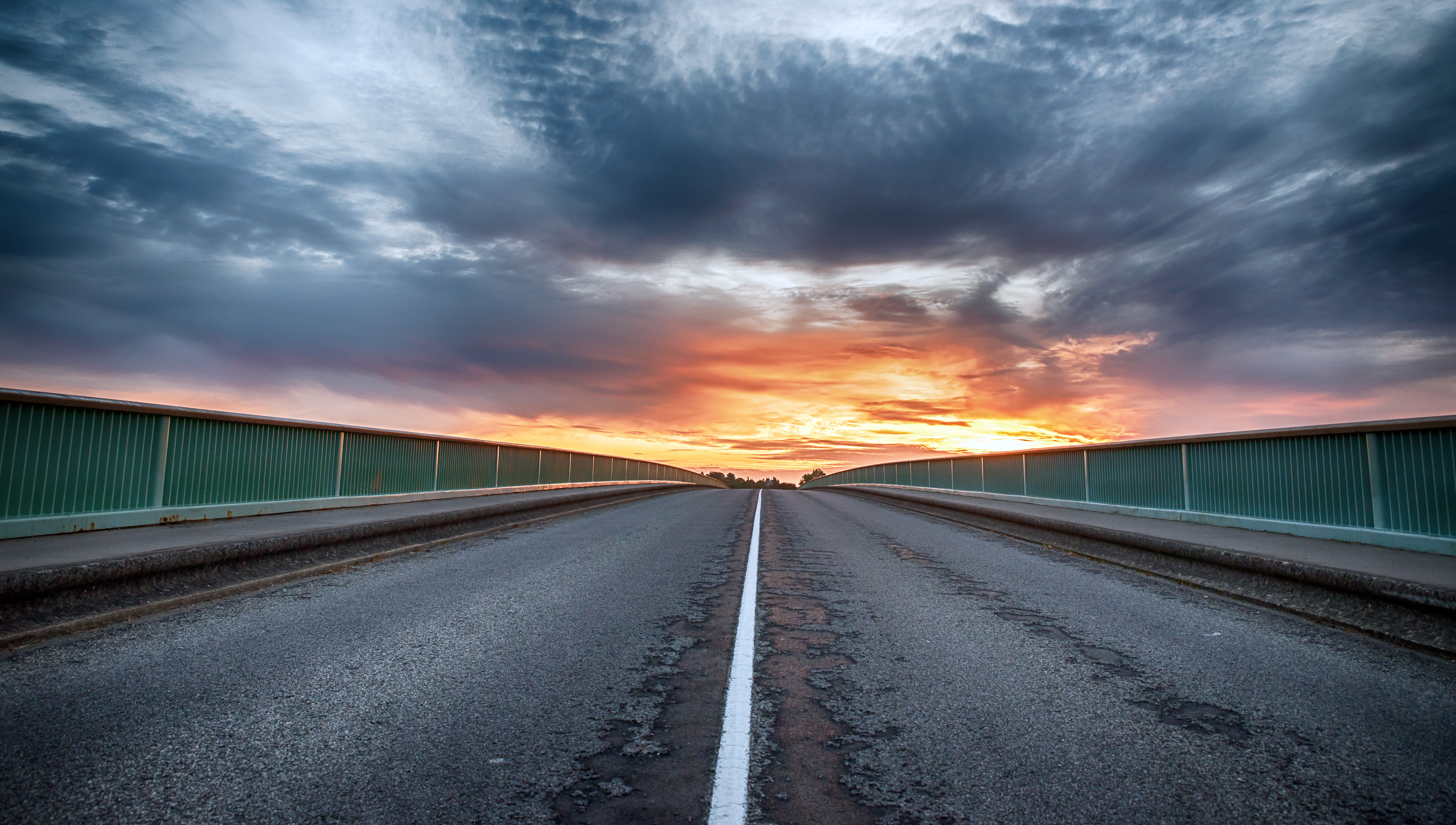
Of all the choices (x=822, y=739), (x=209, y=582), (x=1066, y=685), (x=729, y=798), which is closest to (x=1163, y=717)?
(x=1066, y=685)

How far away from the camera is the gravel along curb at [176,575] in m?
4.96

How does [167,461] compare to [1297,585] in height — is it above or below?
above

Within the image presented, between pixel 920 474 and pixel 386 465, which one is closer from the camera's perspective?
pixel 386 465

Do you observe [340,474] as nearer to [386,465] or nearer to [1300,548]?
[386,465]

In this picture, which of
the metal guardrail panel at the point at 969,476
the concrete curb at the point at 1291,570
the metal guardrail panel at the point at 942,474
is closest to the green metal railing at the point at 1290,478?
the concrete curb at the point at 1291,570

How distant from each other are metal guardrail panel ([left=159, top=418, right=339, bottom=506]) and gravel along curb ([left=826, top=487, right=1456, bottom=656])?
460 inches

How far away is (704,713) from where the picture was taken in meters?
3.63

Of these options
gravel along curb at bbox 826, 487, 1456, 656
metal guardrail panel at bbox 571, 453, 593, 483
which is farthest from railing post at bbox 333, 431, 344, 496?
metal guardrail panel at bbox 571, 453, 593, 483

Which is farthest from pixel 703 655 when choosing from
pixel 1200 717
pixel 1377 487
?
pixel 1377 487

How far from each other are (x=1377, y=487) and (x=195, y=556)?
1210 centimetres

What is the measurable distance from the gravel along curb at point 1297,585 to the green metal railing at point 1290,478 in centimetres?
201

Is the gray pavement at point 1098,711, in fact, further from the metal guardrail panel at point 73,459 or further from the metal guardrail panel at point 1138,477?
the metal guardrail panel at point 73,459

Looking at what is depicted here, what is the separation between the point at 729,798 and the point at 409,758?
1362mm

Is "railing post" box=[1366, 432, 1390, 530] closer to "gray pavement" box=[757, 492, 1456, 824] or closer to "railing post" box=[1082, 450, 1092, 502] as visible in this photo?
"gray pavement" box=[757, 492, 1456, 824]
